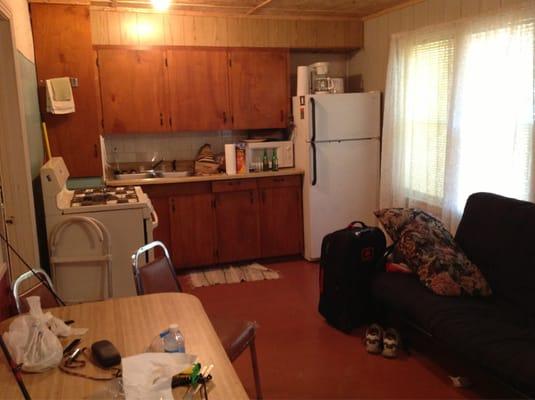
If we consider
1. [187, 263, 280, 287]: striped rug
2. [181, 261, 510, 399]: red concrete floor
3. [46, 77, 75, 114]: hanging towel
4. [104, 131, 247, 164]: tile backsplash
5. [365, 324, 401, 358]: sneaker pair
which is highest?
[46, 77, 75, 114]: hanging towel

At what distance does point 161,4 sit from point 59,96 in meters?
1.11

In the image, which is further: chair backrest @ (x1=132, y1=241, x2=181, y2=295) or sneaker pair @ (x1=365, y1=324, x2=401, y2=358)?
sneaker pair @ (x1=365, y1=324, x2=401, y2=358)

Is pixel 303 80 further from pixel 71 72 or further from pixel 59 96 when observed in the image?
pixel 59 96

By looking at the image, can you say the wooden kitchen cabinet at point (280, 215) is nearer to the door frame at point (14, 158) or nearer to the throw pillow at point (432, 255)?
the throw pillow at point (432, 255)

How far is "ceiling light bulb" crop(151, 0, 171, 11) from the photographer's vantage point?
385cm

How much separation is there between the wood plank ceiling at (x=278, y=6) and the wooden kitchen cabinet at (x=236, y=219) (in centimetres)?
152

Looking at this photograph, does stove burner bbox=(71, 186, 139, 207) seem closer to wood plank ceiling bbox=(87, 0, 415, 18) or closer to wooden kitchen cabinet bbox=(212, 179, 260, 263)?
wooden kitchen cabinet bbox=(212, 179, 260, 263)

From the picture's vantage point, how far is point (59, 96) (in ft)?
12.0

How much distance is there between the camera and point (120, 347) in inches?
62.7

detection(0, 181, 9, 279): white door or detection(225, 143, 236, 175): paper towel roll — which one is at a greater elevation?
detection(225, 143, 236, 175): paper towel roll

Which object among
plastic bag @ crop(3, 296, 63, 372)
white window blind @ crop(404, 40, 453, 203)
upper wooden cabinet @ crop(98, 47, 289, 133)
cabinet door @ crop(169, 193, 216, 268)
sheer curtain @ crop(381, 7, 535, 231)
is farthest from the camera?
cabinet door @ crop(169, 193, 216, 268)

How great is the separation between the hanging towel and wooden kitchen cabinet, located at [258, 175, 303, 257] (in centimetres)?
177

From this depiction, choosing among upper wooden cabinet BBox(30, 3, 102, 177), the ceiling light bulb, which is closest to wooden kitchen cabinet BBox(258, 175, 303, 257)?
upper wooden cabinet BBox(30, 3, 102, 177)

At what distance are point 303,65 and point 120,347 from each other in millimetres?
4105
